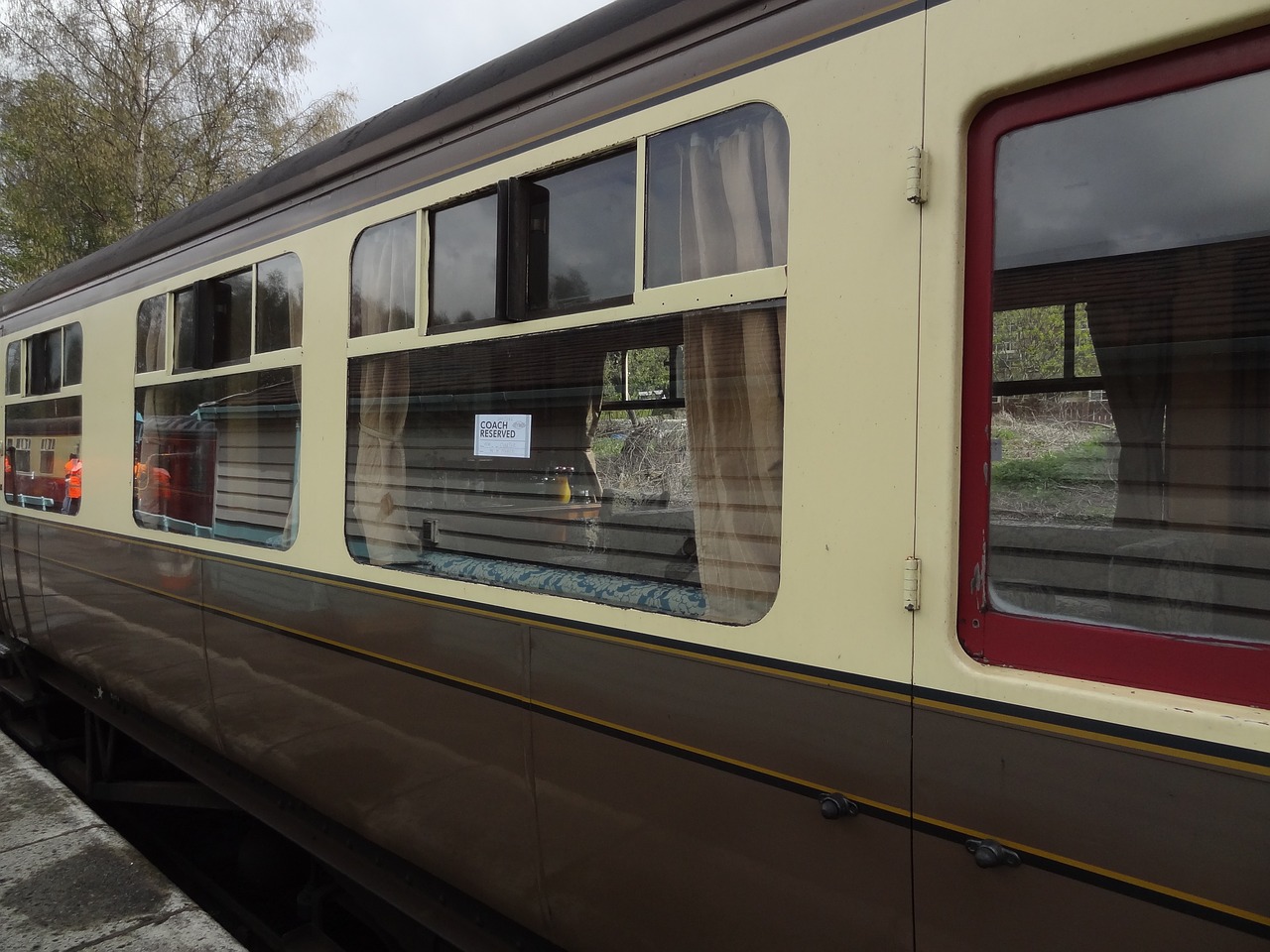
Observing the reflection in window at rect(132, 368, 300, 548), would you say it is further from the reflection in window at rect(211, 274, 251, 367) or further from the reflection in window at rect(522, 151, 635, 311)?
the reflection in window at rect(522, 151, 635, 311)

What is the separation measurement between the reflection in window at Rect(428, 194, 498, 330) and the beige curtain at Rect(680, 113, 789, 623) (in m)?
0.61

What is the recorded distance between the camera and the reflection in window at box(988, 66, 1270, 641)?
123cm

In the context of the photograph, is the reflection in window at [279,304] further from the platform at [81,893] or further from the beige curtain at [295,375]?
the platform at [81,893]

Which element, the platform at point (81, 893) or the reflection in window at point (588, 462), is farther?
the platform at point (81, 893)

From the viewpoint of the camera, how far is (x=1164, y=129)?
50.1 inches

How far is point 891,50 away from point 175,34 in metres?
18.2

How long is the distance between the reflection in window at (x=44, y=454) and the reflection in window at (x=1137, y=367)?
473 cm

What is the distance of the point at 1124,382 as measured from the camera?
1.36 metres

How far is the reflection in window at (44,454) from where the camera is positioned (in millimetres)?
4824

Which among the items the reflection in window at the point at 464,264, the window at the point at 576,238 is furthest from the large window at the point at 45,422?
the window at the point at 576,238

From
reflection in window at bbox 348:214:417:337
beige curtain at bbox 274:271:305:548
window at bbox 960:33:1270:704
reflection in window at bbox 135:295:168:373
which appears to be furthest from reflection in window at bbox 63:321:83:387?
window at bbox 960:33:1270:704

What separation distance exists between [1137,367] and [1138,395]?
0.04 metres

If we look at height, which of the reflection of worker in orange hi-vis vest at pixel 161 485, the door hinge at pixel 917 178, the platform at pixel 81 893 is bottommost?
the platform at pixel 81 893

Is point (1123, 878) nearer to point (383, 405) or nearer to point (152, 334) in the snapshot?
point (383, 405)
